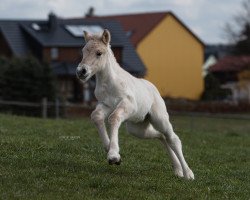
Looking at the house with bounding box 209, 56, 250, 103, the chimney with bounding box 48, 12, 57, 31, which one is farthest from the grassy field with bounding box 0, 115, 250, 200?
the house with bounding box 209, 56, 250, 103

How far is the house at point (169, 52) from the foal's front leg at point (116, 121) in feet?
199

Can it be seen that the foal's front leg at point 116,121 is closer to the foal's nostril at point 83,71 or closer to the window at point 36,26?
the foal's nostril at point 83,71

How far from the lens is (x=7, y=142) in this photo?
12383 mm

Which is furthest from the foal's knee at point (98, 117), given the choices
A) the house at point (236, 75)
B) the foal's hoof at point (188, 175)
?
the house at point (236, 75)

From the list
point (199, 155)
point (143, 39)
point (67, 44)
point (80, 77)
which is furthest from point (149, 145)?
point (143, 39)

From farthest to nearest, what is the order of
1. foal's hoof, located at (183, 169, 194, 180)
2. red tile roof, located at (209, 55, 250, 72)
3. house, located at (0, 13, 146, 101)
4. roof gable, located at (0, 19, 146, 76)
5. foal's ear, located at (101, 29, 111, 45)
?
1. red tile roof, located at (209, 55, 250, 72)
2. roof gable, located at (0, 19, 146, 76)
3. house, located at (0, 13, 146, 101)
4. foal's hoof, located at (183, 169, 194, 180)
5. foal's ear, located at (101, 29, 111, 45)

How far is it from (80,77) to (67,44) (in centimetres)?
5344

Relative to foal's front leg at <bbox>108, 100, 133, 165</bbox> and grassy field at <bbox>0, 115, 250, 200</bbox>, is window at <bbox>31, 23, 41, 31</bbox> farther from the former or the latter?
foal's front leg at <bbox>108, 100, 133, 165</bbox>

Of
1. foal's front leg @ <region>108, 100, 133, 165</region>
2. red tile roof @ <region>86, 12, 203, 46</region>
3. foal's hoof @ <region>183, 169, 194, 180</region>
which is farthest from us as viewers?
red tile roof @ <region>86, 12, 203, 46</region>

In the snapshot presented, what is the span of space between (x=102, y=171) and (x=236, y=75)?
7335 centimetres

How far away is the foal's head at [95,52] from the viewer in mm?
9078

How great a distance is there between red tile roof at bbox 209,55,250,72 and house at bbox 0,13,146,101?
15.0 meters

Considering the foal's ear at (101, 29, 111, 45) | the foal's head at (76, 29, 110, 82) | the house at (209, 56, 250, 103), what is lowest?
the house at (209, 56, 250, 103)

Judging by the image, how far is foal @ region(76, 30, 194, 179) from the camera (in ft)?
29.6
